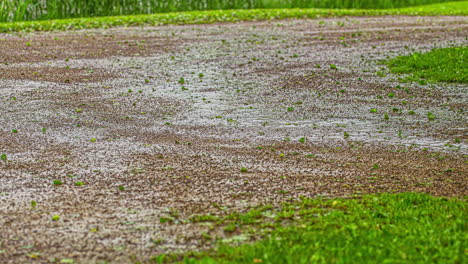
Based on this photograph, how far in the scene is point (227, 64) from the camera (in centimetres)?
1633

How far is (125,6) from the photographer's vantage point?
2800 centimetres

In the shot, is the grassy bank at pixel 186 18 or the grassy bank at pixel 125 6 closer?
the grassy bank at pixel 186 18

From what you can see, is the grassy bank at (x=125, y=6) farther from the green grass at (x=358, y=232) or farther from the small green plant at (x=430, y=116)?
the green grass at (x=358, y=232)

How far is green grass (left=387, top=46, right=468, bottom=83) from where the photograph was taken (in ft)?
46.8

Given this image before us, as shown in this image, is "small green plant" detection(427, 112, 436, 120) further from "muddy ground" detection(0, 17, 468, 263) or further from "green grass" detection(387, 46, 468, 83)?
"green grass" detection(387, 46, 468, 83)

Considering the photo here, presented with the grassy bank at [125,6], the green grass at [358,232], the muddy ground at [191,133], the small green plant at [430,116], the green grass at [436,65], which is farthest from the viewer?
the grassy bank at [125,6]

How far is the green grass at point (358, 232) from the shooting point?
17.4ft

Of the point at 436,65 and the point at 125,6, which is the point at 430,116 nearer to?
the point at 436,65

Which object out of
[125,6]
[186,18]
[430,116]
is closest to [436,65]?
[430,116]

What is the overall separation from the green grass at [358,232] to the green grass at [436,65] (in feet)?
26.0

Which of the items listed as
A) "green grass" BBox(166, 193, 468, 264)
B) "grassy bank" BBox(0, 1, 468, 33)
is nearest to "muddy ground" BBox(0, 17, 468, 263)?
"green grass" BBox(166, 193, 468, 264)

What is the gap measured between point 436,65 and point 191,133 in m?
7.61

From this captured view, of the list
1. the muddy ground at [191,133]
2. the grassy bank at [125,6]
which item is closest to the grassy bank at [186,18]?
the grassy bank at [125,6]

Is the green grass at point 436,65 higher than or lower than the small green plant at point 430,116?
higher
